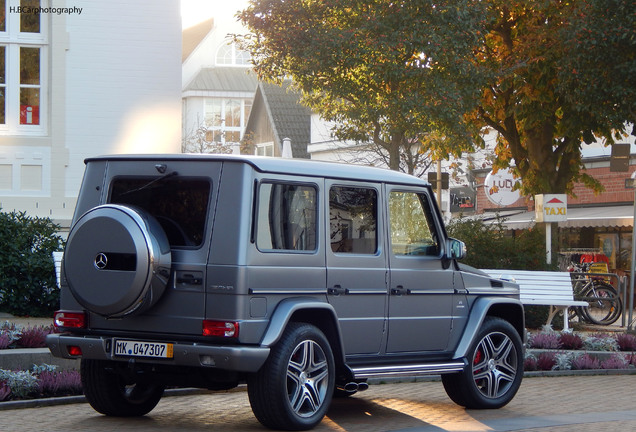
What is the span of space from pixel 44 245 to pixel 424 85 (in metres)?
9.42

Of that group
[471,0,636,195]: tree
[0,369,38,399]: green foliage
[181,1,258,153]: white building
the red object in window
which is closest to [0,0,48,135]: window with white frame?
the red object in window

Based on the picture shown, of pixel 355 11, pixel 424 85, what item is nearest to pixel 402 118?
pixel 424 85

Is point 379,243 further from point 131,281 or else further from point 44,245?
point 44,245

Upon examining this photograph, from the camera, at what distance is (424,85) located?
23469 millimetres

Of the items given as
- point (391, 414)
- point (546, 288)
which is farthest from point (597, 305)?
point (391, 414)

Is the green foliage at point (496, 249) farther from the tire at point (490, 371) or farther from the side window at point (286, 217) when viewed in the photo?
the side window at point (286, 217)

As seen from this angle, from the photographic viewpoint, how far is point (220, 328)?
8164 mm

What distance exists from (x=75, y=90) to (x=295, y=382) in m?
13.7

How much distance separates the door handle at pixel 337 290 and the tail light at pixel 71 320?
183 cm

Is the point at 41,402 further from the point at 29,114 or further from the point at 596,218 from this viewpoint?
the point at 596,218

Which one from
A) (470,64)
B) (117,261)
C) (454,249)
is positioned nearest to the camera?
(117,261)


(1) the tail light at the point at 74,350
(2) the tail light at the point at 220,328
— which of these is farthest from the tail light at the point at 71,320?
(2) the tail light at the point at 220,328

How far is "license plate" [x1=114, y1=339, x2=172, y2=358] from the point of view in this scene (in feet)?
27.3

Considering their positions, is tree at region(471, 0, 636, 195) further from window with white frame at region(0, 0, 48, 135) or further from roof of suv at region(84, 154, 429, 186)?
roof of suv at region(84, 154, 429, 186)
